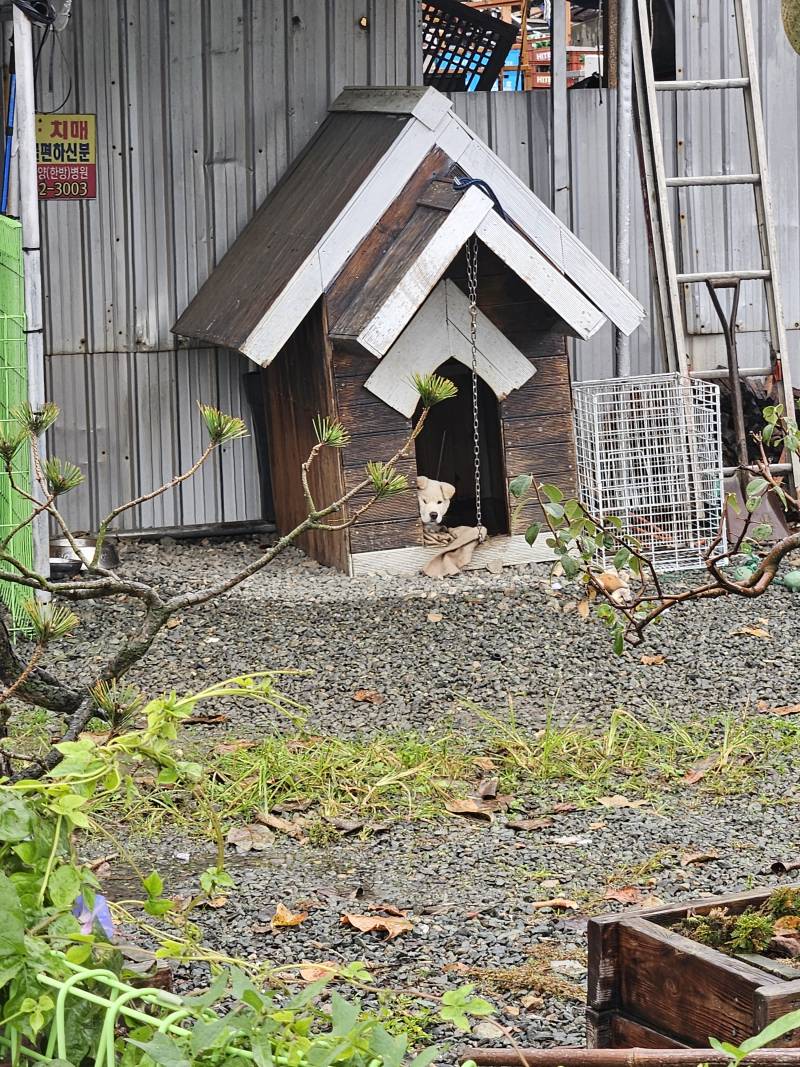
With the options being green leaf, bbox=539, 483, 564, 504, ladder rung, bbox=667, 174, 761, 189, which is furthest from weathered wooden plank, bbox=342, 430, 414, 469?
green leaf, bbox=539, 483, 564, 504

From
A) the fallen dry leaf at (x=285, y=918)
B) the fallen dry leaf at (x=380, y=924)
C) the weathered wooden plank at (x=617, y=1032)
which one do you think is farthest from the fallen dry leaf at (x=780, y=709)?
the weathered wooden plank at (x=617, y=1032)

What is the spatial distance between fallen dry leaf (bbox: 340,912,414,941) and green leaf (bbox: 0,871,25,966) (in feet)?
6.66

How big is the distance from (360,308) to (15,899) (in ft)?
18.9

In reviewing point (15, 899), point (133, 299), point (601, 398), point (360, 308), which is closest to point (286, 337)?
point (360, 308)

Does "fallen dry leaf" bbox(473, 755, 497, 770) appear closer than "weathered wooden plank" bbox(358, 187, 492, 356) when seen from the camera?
Yes

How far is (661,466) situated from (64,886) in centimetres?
650

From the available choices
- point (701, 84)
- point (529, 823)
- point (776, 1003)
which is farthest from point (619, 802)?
point (701, 84)

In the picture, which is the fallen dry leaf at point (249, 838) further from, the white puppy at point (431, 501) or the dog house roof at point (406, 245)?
the white puppy at point (431, 501)

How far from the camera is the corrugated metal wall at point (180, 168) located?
861cm

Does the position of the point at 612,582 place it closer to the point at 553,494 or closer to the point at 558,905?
the point at 558,905

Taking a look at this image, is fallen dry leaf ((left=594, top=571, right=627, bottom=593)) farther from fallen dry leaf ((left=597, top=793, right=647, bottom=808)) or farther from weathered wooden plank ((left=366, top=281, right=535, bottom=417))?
fallen dry leaf ((left=597, top=793, right=647, bottom=808))

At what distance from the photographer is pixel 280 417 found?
8492 millimetres

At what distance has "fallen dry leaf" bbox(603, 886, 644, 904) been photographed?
3.84 metres

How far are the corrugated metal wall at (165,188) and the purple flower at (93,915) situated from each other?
6816 millimetres
